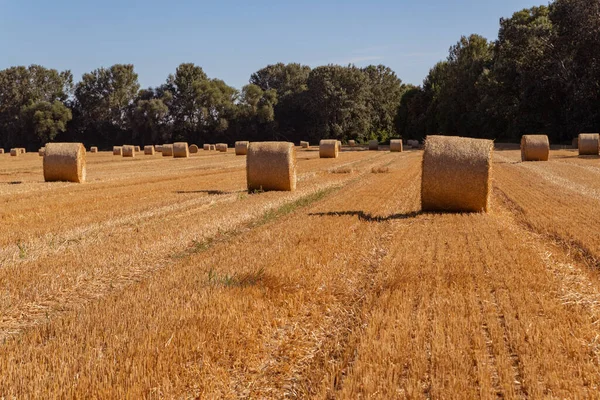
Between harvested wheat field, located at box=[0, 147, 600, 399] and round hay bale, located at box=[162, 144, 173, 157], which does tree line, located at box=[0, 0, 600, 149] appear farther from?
harvested wheat field, located at box=[0, 147, 600, 399]

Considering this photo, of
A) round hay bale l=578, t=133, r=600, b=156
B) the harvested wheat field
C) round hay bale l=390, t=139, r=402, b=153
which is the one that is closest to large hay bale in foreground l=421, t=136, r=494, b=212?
the harvested wheat field

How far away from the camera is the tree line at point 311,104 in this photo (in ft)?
167

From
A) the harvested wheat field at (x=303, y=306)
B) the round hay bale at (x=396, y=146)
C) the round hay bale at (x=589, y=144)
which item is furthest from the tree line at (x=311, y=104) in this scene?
the harvested wheat field at (x=303, y=306)

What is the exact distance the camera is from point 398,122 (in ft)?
263

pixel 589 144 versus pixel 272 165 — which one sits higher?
pixel 589 144

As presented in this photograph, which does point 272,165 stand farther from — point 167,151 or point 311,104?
point 311,104

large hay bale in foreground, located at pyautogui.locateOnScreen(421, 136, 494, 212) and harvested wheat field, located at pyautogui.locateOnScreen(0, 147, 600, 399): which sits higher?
large hay bale in foreground, located at pyautogui.locateOnScreen(421, 136, 494, 212)

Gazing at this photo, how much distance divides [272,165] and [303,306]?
1081 cm

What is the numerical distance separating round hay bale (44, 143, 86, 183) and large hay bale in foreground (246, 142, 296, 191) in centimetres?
741

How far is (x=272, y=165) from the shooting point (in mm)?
16234

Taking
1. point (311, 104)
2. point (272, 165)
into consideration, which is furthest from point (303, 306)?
point (311, 104)

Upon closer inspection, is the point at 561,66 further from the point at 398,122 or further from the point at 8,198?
the point at 8,198

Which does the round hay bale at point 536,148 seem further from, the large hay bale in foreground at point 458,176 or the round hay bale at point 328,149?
the large hay bale in foreground at point 458,176

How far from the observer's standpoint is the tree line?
167 ft
